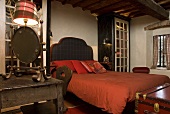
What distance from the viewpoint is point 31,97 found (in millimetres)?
1158

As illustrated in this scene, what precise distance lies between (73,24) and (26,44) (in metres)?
3.17

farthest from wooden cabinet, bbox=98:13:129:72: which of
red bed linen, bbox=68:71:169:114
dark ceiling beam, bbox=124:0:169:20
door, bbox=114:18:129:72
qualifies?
red bed linen, bbox=68:71:169:114

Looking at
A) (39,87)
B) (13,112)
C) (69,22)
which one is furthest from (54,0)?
(39,87)

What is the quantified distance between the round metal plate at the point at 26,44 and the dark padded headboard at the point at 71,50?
236 centimetres

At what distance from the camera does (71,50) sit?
432 centimetres

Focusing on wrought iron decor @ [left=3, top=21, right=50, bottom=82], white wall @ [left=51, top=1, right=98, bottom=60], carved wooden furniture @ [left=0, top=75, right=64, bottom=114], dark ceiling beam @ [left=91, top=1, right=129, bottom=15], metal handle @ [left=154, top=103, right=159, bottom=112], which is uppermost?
dark ceiling beam @ [left=91, top=1, right=129, bottom=15]

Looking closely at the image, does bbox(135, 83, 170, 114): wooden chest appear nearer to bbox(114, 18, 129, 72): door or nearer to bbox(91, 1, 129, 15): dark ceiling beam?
bbox(91, 1, 129, 15): dark ceiling beam

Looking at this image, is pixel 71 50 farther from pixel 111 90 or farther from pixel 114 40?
pixel 111 90

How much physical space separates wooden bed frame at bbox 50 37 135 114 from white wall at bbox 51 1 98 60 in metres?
0.16

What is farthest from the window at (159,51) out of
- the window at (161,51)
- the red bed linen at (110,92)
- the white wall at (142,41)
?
the red bed linen at (110,92)

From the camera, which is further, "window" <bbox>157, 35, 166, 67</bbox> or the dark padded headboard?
"window" <bbox>157, 35, 166, 67</bbox>

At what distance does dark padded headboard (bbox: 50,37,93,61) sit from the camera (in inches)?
156

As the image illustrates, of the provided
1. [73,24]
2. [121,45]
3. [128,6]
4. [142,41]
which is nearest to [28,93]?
[73,24]

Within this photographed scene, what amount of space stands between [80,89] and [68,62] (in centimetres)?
127
